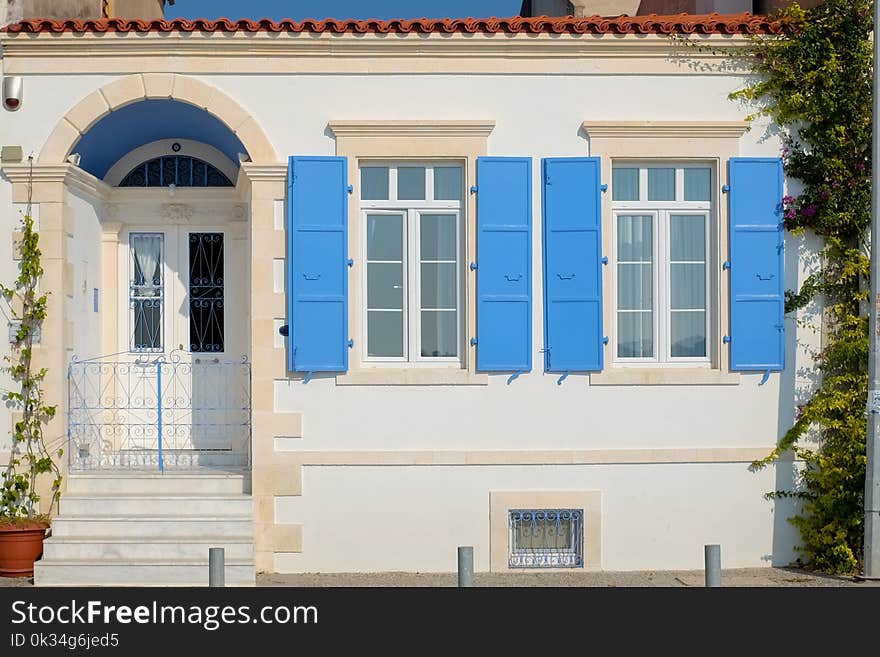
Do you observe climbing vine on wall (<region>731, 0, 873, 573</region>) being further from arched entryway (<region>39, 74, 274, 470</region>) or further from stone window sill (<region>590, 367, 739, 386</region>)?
arched entryway (<region>39, 74, 274, 470</region>)

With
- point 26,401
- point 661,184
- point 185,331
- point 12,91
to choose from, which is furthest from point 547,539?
point 12,91

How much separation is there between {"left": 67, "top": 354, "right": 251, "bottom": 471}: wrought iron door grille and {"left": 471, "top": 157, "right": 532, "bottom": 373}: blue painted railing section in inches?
87.2

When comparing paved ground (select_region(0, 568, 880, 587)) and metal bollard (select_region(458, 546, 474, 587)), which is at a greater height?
metal bollard (select_region(458, 546, 474, 587))

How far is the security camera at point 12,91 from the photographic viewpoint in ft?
30.7

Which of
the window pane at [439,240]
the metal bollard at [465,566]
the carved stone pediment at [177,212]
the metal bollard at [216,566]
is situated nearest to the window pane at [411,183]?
the window pane at [439,240]

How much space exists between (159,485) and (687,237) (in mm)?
4951

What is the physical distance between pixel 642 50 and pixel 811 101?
4.83 feet

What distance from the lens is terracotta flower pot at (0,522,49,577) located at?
9008 millimetres

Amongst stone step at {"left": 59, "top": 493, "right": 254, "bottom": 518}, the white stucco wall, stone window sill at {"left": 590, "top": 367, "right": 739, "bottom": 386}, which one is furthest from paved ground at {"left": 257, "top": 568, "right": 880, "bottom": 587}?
stone window sill at {"left": 590, "top": 367, "right": 739, "bottom": 386}

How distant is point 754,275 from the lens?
9.56 metres

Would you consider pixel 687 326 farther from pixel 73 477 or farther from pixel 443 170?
pixel 73 477

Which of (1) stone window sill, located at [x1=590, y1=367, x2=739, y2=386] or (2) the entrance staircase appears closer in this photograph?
(2) the entrance staircase

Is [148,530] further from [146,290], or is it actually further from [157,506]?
[146,290]

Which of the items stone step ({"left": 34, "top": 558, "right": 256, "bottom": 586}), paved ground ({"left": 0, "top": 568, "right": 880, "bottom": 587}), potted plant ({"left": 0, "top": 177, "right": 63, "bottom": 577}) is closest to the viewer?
stone step ({"left": 34, "top": 558, "right": 256, "bottom": 586})
